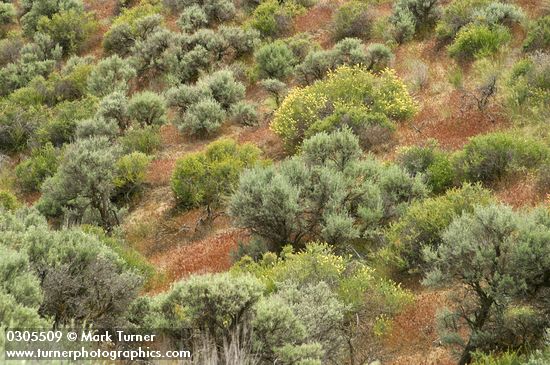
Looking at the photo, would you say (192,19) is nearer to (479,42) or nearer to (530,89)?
(479,42)

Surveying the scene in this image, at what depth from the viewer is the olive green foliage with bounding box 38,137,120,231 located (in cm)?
1389

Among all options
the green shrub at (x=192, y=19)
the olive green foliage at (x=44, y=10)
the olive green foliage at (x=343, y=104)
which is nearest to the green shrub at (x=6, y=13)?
the olive green foliage at (x=44, y=10)

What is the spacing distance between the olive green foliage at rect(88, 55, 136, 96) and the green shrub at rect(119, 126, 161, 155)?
4.00m

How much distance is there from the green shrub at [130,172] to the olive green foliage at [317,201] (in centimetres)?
556

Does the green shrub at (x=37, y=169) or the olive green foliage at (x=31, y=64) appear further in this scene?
the olive green foliage at (x=31, y=64)

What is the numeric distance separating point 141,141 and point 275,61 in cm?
583

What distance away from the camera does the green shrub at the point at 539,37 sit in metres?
15.6

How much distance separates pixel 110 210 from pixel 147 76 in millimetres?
10369

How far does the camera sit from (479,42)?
1669cm

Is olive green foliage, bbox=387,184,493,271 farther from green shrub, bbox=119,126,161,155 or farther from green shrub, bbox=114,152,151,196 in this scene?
green shrub, bbox=119,126,161,155

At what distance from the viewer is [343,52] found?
18.8 m

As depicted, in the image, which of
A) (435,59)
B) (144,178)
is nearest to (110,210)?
(144,178)

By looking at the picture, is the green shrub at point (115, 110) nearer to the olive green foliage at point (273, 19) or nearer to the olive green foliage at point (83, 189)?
the olive green foliage at point (83, 189)

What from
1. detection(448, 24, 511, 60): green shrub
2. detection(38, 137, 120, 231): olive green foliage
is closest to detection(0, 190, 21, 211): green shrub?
detection(38, 137, 120, 231): olive green foliage
